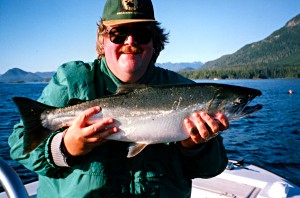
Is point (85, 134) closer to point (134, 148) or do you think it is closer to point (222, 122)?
point (134, 148)

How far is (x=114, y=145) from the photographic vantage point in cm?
333

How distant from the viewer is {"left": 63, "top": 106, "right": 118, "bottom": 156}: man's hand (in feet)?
9.41

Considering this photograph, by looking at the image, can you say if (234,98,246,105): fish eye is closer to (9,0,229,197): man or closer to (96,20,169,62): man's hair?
(9,0,229,197): man

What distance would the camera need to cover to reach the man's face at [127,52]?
336 cm

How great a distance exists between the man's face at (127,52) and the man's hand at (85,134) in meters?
0.60

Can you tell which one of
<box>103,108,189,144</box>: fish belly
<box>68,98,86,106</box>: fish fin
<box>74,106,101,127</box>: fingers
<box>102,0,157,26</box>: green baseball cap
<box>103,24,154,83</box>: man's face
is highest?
<box>102,0,157,26</box>: green baseball cap

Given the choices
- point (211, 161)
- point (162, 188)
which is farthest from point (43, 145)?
point (211, 161)

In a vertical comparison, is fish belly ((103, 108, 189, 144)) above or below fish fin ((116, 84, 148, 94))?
below

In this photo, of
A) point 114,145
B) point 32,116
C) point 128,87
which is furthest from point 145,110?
point 32,116

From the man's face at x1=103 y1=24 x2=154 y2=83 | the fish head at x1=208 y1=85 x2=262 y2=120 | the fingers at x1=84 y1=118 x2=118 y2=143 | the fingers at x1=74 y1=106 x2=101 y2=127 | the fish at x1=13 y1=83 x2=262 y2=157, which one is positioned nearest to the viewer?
the fingers at x1=84 y1=118 x2=118 y2=143

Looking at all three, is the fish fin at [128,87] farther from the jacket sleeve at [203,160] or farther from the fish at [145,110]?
the jacket sleeve at [203,160]

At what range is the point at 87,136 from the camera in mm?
2855

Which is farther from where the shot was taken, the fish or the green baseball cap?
the green baseball cap

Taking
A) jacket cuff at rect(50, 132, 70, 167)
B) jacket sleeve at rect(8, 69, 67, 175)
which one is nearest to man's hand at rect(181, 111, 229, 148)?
jacket cuff at rect(50, 132, 70, 167)
